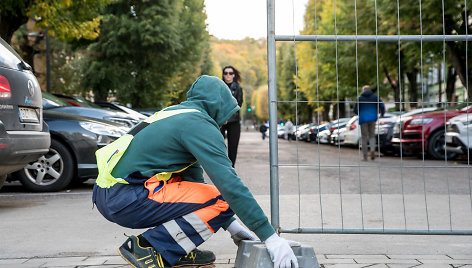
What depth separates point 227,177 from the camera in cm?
296

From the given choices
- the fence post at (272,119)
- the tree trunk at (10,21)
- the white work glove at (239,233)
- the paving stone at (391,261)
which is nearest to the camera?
the white work glove at (239,233)

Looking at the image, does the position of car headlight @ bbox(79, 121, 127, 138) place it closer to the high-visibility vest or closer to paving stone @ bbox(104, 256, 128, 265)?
paving stone @ bbox(104, 256, 128, 265)

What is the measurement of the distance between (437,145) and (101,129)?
7810 mm

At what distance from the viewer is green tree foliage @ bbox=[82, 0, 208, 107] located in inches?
990

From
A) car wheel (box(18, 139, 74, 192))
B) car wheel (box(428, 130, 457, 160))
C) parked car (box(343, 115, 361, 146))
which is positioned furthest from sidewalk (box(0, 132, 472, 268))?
parked car (box(343, 115, 361, 146))

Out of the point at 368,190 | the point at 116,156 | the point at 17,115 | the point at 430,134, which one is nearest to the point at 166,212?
the point at 116,156

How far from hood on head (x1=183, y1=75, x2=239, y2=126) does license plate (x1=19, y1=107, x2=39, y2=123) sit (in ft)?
8.34

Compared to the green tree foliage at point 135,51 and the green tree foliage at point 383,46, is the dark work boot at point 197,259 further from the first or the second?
the green tree foliage at point 135,51

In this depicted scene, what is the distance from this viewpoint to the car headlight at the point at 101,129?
760 cm

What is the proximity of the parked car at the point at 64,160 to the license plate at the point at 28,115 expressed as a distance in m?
1.92

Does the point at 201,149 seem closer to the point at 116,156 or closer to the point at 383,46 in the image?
the point at 116,156

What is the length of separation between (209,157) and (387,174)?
7509 millimetres

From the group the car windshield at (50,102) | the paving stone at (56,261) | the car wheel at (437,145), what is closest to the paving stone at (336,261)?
the paving stone at (56,261)

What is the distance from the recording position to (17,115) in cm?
505
